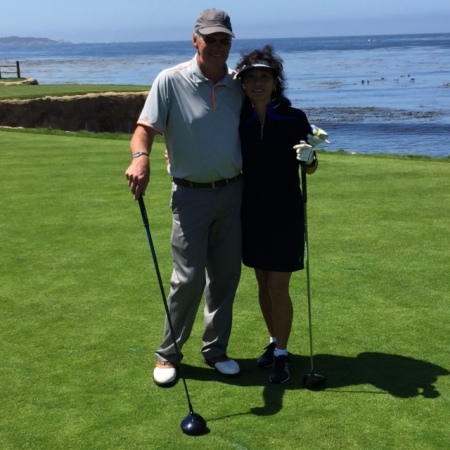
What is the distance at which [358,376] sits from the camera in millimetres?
4512

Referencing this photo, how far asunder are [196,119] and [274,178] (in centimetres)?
52

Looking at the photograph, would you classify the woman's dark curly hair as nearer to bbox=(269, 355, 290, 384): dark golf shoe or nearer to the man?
the man

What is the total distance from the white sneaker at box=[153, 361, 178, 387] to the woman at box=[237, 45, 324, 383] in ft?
1.70

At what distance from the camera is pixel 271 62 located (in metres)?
4.34

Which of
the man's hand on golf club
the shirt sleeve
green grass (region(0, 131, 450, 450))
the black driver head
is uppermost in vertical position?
the shirt sleeve

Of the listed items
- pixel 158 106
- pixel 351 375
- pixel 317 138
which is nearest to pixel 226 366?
pixel 351 375

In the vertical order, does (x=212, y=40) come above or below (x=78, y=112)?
above

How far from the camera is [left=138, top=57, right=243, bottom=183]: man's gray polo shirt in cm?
432

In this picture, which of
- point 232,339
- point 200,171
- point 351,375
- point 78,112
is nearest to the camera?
point 200,171

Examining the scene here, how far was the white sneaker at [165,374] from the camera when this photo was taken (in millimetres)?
4410

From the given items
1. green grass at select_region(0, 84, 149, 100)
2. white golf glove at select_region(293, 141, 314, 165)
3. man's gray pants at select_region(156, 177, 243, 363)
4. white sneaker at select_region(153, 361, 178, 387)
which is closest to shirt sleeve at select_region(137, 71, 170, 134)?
man's gray pants at select_region(156, 177, 243, 363)

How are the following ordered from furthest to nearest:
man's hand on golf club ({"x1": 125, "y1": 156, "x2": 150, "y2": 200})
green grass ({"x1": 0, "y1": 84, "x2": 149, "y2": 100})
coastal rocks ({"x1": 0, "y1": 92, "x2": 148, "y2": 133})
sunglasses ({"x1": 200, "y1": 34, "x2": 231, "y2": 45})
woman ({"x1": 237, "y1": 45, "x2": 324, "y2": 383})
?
green grass ({"x1": 0, "y1": 84, "x2": 149, "y2": 100}) < coastal rocks ({"x1": 0, "y1": 92, "x2": 148, "y2": 133}) < woman ({"x1": 237, "y1": 45, "x2": 324, "y2": 383}) < sunglasses ({"x1": 200, "y1": 34, "x2": 231, "y2": 45}) < man's hand on golf club ({"x1": 125, "y1": 156, "x2": 150, "y2": 200})

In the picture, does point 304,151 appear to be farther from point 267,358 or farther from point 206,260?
point 267,358

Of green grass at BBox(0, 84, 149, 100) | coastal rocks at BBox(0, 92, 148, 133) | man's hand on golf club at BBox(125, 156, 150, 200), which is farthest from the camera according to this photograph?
green grass at BBox(0, 84, 149, 100)
